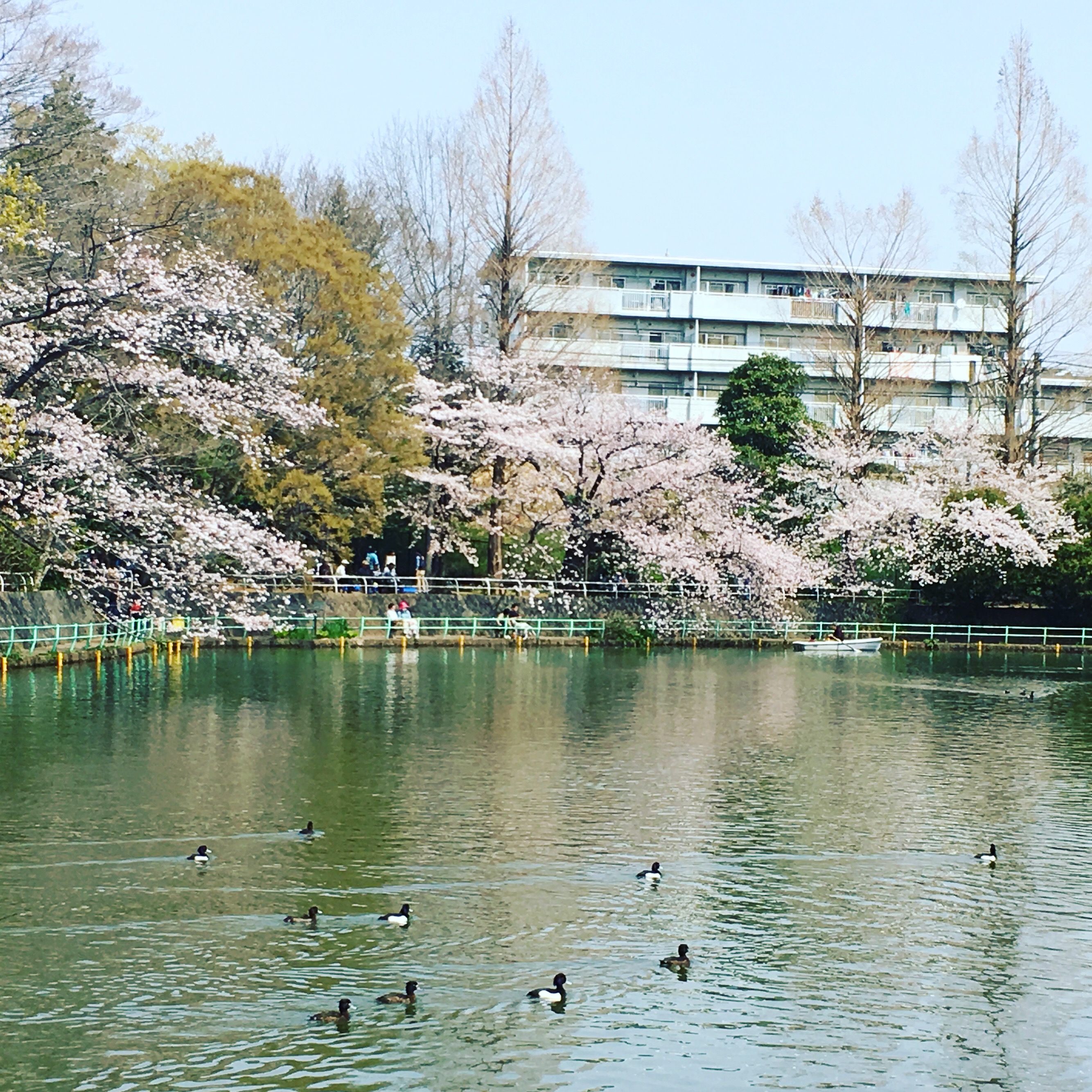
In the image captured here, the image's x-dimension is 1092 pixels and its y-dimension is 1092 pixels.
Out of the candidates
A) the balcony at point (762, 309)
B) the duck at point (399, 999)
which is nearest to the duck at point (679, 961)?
the duck at point (399, 999)

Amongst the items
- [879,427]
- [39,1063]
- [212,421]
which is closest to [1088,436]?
[879,427]

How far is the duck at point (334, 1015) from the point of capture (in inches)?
395

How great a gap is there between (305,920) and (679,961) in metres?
3.32

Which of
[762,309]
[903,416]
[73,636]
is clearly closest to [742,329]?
[762,309]

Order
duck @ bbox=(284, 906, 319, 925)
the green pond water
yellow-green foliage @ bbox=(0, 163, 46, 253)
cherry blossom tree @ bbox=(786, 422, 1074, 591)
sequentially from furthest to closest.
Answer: cherry blossom tree @ bbox=(786, 422, 1074, 591) → yellow-green foliage @ bbox=(0, 163, 46, 253) → duck @ bbox=(284, 906, 319, 925) → the green pond water

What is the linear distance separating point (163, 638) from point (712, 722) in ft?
57.2

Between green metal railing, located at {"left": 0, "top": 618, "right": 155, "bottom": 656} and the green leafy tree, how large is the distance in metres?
25.6

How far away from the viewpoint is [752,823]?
1697 cm

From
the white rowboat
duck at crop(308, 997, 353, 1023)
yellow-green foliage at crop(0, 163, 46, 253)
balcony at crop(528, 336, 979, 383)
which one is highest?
balcony at crop(528, 336, 979, 383)

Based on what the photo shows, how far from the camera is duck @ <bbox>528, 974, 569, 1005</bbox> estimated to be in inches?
415

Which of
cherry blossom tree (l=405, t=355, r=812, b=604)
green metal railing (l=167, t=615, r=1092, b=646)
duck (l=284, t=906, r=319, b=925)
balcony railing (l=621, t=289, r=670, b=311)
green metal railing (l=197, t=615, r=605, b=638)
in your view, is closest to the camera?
duck (l=284, t=906, r=319, b=925)

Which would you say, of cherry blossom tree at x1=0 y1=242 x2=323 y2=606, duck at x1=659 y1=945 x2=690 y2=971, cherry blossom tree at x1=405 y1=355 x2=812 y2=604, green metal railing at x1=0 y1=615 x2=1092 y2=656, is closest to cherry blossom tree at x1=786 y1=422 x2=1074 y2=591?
green metal railing at x1=0 y1=615 x2=1092 y2=656

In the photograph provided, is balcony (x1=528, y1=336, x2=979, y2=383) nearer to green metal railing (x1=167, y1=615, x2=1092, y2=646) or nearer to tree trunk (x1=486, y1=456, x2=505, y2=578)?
green metal railing (x1=167, y1=615, x2=1092, y2=646)

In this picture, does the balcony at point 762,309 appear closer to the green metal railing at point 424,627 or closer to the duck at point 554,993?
the green metal railing at point 424,627
